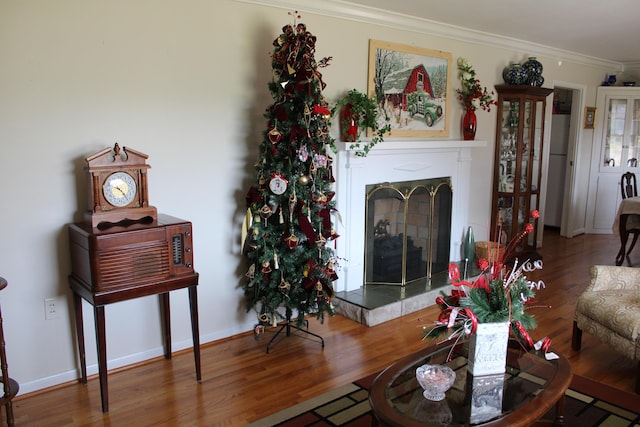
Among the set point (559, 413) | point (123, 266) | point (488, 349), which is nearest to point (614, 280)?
point (559, 413)

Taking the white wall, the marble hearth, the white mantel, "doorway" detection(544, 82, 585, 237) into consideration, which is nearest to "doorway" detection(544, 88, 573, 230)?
"doorway" detection(544, 82, 585, 237)

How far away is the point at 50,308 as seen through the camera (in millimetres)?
2861

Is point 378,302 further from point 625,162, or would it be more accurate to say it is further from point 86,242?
point 625,162

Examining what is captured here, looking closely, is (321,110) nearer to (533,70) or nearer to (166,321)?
(166,321)

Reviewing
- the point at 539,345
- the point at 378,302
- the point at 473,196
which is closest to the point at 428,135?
the point at 473,196

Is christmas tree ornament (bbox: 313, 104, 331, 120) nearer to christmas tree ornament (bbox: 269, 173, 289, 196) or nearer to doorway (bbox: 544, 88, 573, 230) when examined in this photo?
christmas tree ornament (bbox: 269, 173, 289, 196)

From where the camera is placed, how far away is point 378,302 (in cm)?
398

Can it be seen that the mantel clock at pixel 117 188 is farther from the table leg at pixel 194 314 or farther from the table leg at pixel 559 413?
the table leg at pixel 559 413

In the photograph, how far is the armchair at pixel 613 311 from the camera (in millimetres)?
2943

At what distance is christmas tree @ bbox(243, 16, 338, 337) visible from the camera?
3.18m

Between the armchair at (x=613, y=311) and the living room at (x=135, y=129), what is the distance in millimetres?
2152

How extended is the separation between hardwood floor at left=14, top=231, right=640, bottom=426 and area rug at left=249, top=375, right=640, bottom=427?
0.08 metres

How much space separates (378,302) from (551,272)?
237 centimetres

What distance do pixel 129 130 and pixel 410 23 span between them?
2.59 metres
